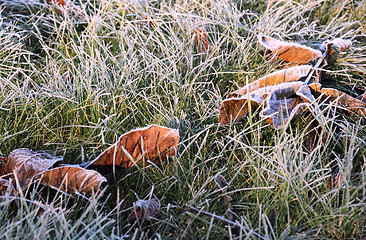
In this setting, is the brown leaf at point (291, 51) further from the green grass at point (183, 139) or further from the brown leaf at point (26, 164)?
the brown leaf at point (26, 164)

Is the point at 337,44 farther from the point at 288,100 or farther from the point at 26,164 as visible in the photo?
the point at 26,164

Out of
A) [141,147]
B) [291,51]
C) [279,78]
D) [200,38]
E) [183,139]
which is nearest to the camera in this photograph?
[141,147]

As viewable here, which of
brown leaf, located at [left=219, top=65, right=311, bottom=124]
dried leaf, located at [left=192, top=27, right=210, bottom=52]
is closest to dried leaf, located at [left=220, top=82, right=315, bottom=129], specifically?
brown leaf, located at [left=219, top=65, right=311, bottom=124]

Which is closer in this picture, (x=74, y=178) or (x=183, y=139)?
(x=74, y=178)

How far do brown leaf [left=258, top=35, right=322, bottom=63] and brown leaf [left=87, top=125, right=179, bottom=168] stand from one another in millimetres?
827

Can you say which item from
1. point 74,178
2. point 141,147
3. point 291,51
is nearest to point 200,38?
point 291,51

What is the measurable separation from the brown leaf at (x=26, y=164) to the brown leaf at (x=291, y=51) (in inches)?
46.4

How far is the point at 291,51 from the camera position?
196 cm

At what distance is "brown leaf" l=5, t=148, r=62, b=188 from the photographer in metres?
1.36

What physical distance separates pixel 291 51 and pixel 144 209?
1146 millimetres

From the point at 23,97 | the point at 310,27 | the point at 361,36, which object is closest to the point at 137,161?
the point at 23,97

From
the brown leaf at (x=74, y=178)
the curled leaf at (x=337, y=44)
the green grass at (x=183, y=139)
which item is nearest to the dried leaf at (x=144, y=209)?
the green grass at (x=183, y=139)

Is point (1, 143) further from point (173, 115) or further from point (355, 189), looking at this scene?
point (355, 189)

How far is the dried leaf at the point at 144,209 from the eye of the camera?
49.8 inches
